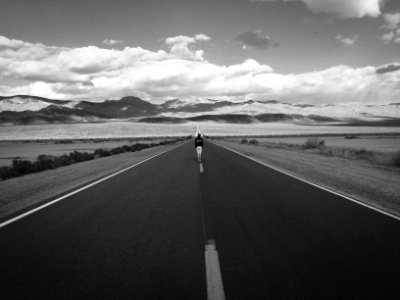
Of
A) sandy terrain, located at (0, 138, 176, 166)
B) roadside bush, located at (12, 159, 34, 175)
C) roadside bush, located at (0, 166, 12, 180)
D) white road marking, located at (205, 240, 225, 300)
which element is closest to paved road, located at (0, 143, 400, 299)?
white road marking, located at (205, 240, 225, 300)

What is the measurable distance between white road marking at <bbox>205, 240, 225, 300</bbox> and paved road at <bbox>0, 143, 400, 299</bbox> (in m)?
0.07

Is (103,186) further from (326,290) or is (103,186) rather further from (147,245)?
(326,290)

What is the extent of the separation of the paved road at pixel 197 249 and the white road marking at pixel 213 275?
68mm

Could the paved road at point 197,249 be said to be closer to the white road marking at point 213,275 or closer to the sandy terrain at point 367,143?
the white road marking at point 213,275


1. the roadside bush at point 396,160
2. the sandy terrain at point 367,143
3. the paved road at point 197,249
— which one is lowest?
the sandy terrain at point 367,143

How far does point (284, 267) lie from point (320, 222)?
8.82ft

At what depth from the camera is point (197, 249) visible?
18.9 ft

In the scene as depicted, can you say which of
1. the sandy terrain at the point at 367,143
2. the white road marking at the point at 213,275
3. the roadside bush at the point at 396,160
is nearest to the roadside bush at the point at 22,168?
the white road marking at the point at 213,275

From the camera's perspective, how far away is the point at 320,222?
24.3 ft

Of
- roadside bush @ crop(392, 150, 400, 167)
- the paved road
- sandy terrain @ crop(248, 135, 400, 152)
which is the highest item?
the paved road

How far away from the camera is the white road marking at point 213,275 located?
4227 mm

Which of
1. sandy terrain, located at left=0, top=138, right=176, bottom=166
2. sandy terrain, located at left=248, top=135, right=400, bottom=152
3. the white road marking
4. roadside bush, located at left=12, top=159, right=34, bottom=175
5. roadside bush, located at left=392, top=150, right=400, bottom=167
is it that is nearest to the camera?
the white road marking

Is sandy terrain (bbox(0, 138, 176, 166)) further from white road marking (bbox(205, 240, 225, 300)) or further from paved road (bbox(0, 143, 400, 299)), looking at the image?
white road marking (bbox(205, 240, 225, 300))

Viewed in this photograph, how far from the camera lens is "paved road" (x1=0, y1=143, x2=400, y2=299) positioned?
4.39m
